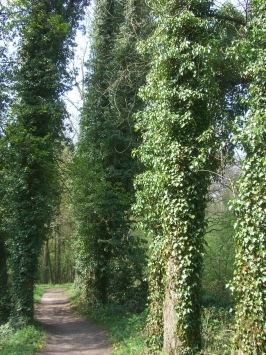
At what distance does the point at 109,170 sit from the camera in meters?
16.6

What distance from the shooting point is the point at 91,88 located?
1808cm

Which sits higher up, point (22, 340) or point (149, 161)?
point (149, 161)

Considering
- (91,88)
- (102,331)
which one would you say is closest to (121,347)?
(102,331)

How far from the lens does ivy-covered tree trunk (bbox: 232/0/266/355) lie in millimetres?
5805

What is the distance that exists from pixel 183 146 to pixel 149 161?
1.63 metres

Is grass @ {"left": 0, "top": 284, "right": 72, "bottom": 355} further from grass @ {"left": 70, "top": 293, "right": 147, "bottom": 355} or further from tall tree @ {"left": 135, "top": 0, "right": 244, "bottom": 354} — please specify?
tall tree @ {"left": 135, "top": 0, "right": 244, "bottom": 354}

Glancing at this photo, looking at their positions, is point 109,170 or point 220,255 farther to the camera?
point 109,170

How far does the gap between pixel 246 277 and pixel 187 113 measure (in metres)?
3.97

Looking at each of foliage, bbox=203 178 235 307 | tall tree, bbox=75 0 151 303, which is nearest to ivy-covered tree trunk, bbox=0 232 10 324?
tall tree, bbox=75 0 151 303

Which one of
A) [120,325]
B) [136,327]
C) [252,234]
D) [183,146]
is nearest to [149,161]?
[183,146]

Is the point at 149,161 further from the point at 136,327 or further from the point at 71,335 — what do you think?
the point at 71,335

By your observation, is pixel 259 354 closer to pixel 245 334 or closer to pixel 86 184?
pixel 245 334

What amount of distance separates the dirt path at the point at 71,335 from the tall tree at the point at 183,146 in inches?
119

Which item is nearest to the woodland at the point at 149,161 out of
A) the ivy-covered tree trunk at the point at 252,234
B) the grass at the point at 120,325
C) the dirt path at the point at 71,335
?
the ivy-covered tree trunk at the point at 252,234
